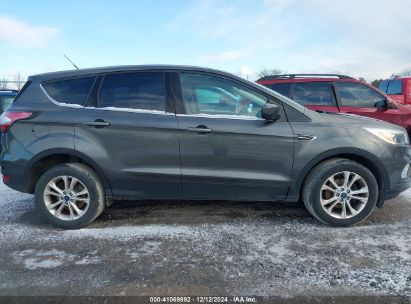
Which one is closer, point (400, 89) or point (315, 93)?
point (315, 93)

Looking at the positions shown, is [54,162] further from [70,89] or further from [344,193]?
[344,193]

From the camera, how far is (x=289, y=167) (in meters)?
3.88

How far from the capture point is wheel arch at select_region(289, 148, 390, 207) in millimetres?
3857

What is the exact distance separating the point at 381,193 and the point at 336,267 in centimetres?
128

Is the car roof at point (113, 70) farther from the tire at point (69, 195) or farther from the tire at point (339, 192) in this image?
the tire at point (339, 192)

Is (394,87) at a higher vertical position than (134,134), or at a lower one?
higher

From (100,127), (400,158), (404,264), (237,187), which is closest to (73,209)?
(100,127)

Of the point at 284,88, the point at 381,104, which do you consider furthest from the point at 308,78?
the point at 381,104

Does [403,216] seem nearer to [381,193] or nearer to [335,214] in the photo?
[381,193]

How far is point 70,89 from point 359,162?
3.26 m

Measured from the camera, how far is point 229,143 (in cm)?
382

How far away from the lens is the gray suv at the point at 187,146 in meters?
3.85

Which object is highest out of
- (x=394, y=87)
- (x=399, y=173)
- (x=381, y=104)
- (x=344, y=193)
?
(x=394, y=87)

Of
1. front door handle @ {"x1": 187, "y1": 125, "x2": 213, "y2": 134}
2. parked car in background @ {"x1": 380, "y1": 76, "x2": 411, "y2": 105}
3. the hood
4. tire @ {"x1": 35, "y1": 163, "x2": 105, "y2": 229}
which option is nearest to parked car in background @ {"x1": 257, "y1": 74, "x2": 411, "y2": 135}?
parked car in background @ {"x1": 380, "y1": 76, "x2": 411, "y2": 105}
